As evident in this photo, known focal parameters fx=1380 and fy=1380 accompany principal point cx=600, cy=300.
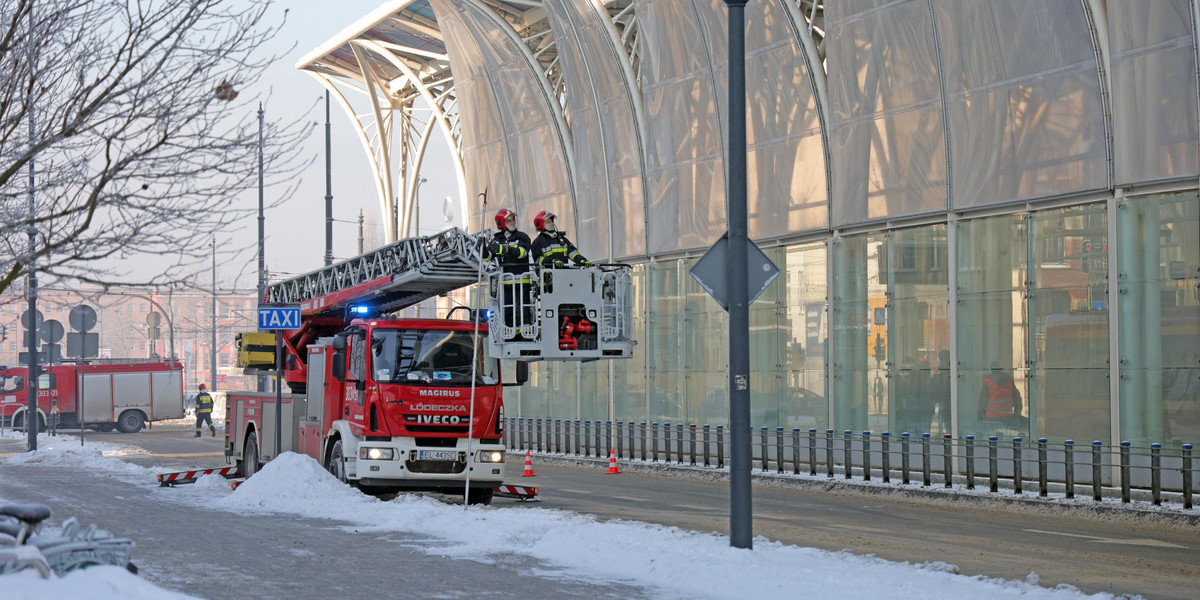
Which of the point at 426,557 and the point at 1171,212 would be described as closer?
the point at 426,557

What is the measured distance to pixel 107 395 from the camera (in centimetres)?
5200

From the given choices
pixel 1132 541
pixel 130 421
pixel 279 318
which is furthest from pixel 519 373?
pixel 130 421

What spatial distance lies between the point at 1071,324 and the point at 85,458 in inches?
829

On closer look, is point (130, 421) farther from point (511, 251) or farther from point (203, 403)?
point (511, 251)

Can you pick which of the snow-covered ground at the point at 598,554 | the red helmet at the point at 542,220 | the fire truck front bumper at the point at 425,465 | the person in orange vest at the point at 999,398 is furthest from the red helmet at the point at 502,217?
the person in orange vest at the point at 999,398

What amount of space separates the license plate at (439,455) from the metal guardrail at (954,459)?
3458 millimetres

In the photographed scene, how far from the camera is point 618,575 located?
11.9 metres

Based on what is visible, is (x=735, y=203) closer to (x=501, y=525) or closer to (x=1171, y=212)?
(x=501, y=525)

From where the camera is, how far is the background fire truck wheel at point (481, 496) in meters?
19.3

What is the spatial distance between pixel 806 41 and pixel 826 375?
6949 mm

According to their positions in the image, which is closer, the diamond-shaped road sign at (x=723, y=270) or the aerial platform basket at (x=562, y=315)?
the diamond-shaped road sign at (x=723, y=270)

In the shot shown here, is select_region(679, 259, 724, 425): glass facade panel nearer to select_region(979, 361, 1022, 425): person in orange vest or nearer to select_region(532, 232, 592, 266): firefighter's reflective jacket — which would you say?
select_region(979, 361, 1022, 425): person in orange vest

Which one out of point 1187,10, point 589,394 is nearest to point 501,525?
point 1187,10

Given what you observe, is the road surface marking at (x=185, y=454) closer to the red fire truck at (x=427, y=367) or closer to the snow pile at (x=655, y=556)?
the red fire truck at (x=427, y=367)
